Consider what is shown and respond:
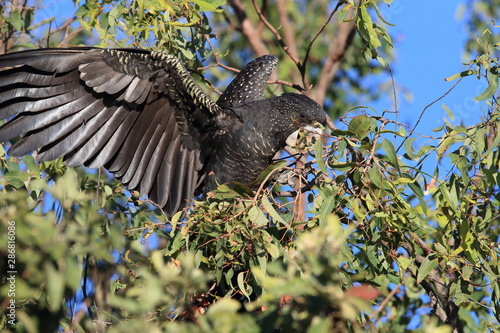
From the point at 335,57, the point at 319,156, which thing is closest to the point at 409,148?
the point at 319,156

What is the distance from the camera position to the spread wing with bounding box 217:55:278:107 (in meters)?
4.29

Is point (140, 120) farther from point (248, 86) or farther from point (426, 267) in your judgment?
point (426, 267)

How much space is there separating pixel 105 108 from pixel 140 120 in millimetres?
217

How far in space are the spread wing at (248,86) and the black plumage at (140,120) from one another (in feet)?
1.38

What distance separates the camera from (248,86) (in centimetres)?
432

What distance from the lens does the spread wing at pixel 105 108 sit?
330 centimetres

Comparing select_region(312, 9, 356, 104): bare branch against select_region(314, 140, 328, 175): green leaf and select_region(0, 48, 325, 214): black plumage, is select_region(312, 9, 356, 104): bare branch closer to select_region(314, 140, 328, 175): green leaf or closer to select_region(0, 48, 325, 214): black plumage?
select_region(0, 48, 325, 214): black plumage

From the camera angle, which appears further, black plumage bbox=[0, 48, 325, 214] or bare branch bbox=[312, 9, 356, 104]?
bare branch bbox=[312, 9, 356, 104]

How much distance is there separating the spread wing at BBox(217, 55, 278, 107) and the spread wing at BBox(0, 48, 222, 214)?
626mm

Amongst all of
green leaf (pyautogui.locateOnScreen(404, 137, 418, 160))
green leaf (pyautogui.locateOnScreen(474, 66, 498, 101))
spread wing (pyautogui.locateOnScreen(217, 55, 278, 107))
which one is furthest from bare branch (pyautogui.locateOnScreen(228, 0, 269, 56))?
green leaf (pyautogui.locateOnScreen(404, 137, 418, 160))

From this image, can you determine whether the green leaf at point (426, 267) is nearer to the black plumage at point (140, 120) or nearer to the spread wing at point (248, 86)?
the black plumage at point (140, 120)

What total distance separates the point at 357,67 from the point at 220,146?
3.18 metres

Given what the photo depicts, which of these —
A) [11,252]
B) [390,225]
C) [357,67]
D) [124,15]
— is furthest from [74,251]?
[357,67]

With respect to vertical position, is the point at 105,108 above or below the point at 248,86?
below
